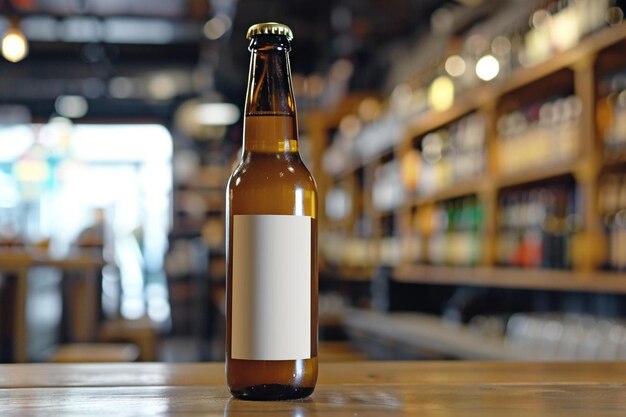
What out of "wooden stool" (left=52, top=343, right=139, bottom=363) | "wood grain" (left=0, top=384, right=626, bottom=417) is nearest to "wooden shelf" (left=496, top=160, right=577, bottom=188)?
"wooden stool" (left=52, top=343, right=139, bottom=363)

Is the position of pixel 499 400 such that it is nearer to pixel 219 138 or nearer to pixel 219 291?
pixel 219 291

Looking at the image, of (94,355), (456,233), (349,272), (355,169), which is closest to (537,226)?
(456,233)

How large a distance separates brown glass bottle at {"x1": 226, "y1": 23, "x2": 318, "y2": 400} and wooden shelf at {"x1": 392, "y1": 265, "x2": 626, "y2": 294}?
2247mm

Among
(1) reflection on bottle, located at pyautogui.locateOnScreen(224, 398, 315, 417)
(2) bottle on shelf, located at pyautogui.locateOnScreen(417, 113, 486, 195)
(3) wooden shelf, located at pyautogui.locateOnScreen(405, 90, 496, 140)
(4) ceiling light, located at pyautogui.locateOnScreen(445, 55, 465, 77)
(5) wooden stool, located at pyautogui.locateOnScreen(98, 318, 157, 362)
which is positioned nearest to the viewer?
(1) reflection on bottle, located at pyautogui.locateOnScreen(224, 398, 315, 417)

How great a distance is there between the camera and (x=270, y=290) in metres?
0.82

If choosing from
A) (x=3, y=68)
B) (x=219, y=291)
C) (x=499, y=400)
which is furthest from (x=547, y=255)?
(x=3, y=68)

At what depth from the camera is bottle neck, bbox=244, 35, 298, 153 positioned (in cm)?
88

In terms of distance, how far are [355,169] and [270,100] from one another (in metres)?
6.61

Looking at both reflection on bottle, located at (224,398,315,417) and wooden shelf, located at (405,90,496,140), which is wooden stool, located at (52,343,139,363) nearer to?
wooden shelf, located at (405,90,496,140)

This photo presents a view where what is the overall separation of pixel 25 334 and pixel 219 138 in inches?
341

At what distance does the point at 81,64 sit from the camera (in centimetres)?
1084

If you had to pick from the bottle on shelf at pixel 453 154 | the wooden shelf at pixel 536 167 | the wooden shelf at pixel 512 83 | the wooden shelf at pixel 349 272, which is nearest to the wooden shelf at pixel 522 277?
the wooden shelf at pixel 536 167

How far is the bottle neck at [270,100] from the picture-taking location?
0.88 metres

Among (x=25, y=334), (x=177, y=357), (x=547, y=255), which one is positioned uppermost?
(x=547, y=255)
